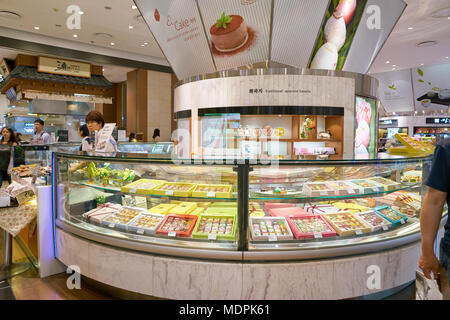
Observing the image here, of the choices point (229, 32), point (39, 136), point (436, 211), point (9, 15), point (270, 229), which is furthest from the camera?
point (9, 15)

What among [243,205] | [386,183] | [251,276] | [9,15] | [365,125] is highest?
[9,15]

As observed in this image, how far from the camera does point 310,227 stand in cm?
233

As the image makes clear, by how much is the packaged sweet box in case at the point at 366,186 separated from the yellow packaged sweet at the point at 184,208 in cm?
142

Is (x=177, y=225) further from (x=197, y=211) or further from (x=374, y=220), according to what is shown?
(x=374, y=220)

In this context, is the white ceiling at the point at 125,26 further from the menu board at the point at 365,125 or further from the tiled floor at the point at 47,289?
the tiled floor at the point at 47,289

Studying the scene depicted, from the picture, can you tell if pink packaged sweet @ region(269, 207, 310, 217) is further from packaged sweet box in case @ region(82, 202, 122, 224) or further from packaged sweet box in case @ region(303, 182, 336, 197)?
packaged sweet box in case @ region(82, 202, 122, 224)

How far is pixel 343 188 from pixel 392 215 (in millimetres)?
620

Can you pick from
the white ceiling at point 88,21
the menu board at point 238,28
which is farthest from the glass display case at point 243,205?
the white ceiling at point 88,21

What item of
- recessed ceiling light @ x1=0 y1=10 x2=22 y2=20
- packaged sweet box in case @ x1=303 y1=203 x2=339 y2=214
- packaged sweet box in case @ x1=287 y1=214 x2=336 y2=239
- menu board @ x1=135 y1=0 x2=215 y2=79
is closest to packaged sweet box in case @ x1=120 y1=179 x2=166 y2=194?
packaged sweet box in case @ x1=287 y1=214 x2=336 y2=239

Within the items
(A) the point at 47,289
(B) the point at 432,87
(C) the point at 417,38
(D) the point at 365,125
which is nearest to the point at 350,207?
(A) the point at 47,289

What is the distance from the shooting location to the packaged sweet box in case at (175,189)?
2.41 metres
